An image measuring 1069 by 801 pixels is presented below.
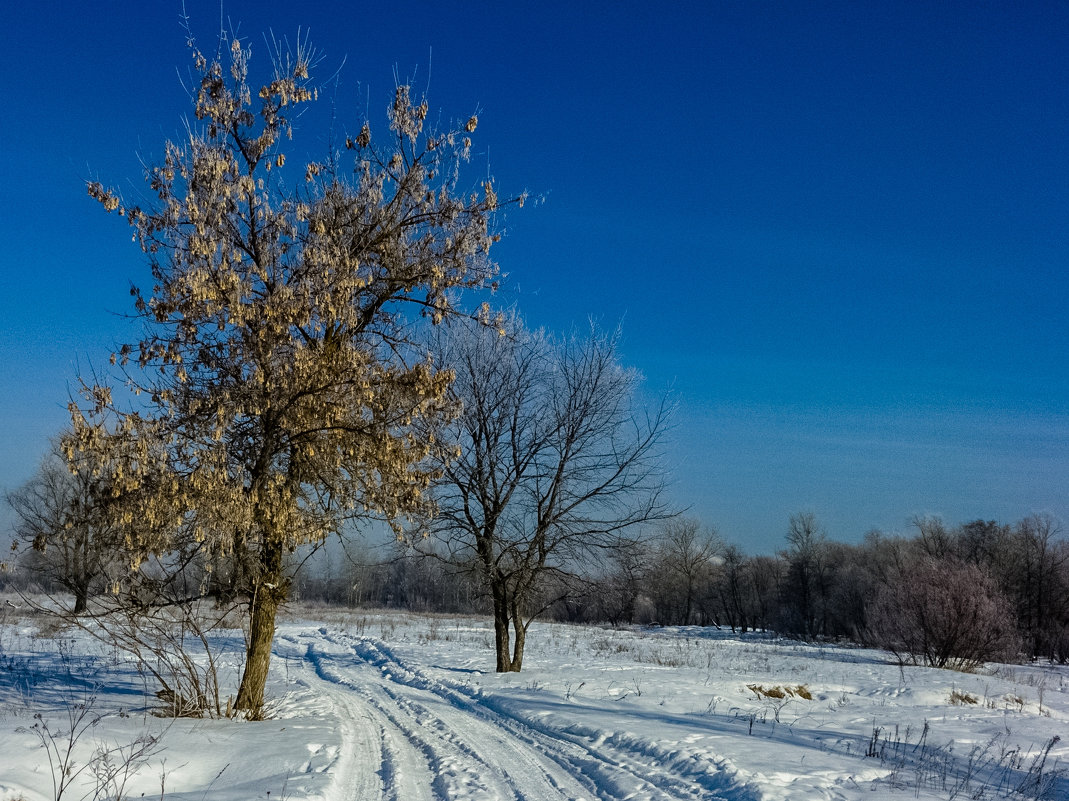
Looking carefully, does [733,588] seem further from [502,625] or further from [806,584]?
[502,625]

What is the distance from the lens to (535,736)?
28.8 ft

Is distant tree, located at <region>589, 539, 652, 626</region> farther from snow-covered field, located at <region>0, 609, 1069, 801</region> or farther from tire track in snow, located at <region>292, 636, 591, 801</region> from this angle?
tire track in snow, located at <region>292, 636, 591, 801</region>

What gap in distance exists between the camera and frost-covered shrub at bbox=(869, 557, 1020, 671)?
2495cm

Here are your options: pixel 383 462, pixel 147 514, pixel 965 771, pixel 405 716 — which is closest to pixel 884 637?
pixel 965 771

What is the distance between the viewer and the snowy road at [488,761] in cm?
619

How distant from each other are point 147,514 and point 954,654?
1112 inches

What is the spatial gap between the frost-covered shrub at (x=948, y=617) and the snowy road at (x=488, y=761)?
2122 centimetres

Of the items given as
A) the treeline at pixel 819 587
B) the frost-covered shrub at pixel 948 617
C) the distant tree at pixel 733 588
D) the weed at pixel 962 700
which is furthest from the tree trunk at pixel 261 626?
the distant tree at pixel 733 588

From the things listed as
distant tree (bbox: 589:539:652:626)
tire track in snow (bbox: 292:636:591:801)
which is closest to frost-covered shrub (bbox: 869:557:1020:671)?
distant tree (bbox: 589:539:652:626)

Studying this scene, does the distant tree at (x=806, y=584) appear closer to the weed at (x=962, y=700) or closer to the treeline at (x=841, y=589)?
the treeline at (x=841, y=589)

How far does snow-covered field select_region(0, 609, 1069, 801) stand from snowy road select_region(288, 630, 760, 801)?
33mm

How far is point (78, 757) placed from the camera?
634 centimetres

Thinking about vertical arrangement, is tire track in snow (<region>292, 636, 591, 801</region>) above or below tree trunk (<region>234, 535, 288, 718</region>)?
below

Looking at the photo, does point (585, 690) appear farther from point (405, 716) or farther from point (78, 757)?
point (78, 757)
